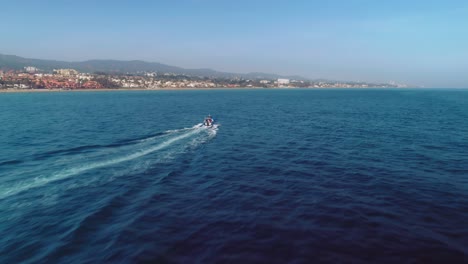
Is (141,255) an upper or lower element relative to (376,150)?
lower

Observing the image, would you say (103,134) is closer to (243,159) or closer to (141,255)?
(243,159)

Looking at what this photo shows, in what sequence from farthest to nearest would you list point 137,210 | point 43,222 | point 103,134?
point 103,134
point 137,210
point 43,222

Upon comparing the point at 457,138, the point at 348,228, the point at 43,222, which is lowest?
the point at 43,222

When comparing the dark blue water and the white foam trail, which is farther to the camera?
the white foam trail

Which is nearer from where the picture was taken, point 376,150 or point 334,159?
point 334,159

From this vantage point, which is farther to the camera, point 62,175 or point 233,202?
point 62,175

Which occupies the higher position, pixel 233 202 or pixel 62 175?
pixel 233 202

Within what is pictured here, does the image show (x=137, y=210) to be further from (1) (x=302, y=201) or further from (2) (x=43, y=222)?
(1) (x=302, y=201)

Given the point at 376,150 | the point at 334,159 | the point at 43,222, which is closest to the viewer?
the point at 43,222

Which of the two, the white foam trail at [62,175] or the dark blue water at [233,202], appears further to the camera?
the white foam trail at [62,175]

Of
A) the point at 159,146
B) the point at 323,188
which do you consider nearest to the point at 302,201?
the point at 323,188
